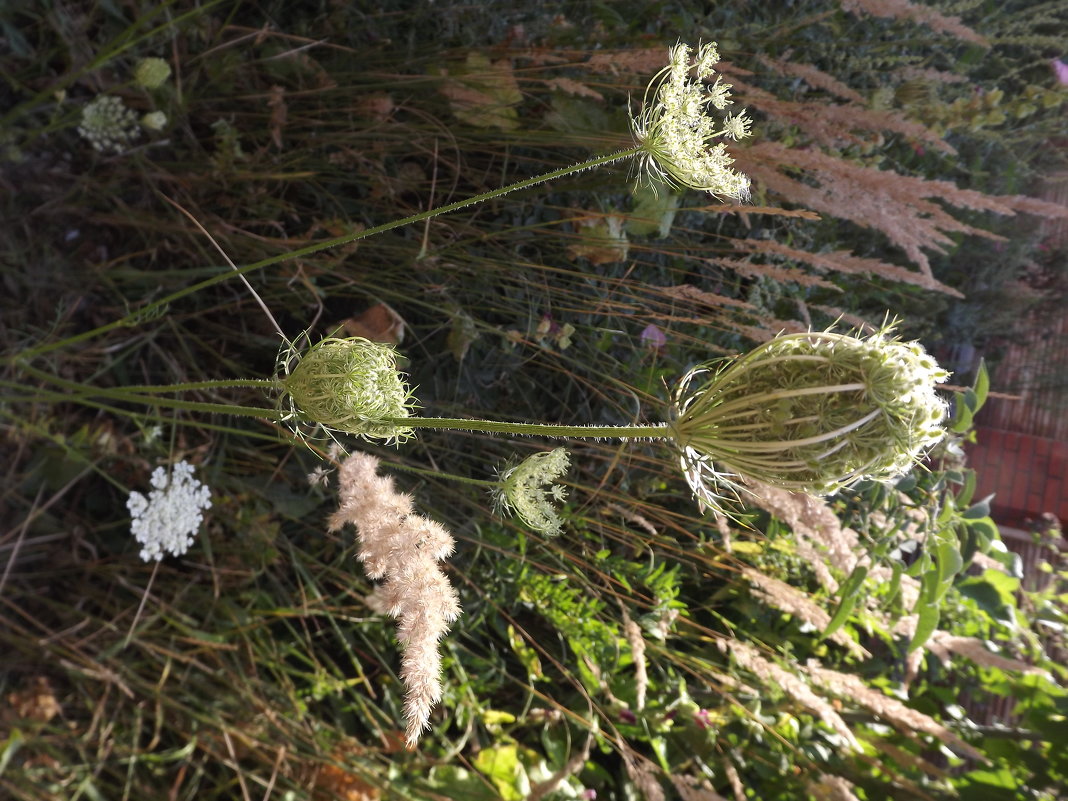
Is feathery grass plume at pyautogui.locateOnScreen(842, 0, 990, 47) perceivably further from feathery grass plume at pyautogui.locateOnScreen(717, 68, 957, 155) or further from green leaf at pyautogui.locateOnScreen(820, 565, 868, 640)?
green leaf at pyautogui.locateOnScreen(820, 565, 868, 640)

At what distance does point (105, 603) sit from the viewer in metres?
1.73

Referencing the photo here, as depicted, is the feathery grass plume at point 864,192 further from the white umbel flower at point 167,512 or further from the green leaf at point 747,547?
the white umbel flower at point 167,512

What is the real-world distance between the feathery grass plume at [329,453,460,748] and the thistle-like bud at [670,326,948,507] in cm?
38

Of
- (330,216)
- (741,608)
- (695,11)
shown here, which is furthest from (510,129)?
(741,608)

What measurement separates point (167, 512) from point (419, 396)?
0.55 metres

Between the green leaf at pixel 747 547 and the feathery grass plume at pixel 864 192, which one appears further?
the green leaf at pixel 747 547

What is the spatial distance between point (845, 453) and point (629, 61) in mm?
931

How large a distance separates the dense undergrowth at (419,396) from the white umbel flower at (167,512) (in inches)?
4.3

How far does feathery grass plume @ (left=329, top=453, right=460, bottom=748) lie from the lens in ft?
2.81

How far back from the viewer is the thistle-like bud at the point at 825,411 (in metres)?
0.65

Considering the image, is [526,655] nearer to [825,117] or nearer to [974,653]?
[974,653]

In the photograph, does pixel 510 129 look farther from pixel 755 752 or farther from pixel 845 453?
pixel 755 752

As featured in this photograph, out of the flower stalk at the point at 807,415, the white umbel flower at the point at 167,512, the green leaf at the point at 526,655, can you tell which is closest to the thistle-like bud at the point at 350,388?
the flower stalk at the point at 807,415

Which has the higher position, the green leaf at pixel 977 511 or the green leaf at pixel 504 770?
the green leaf at pixel 977 511
